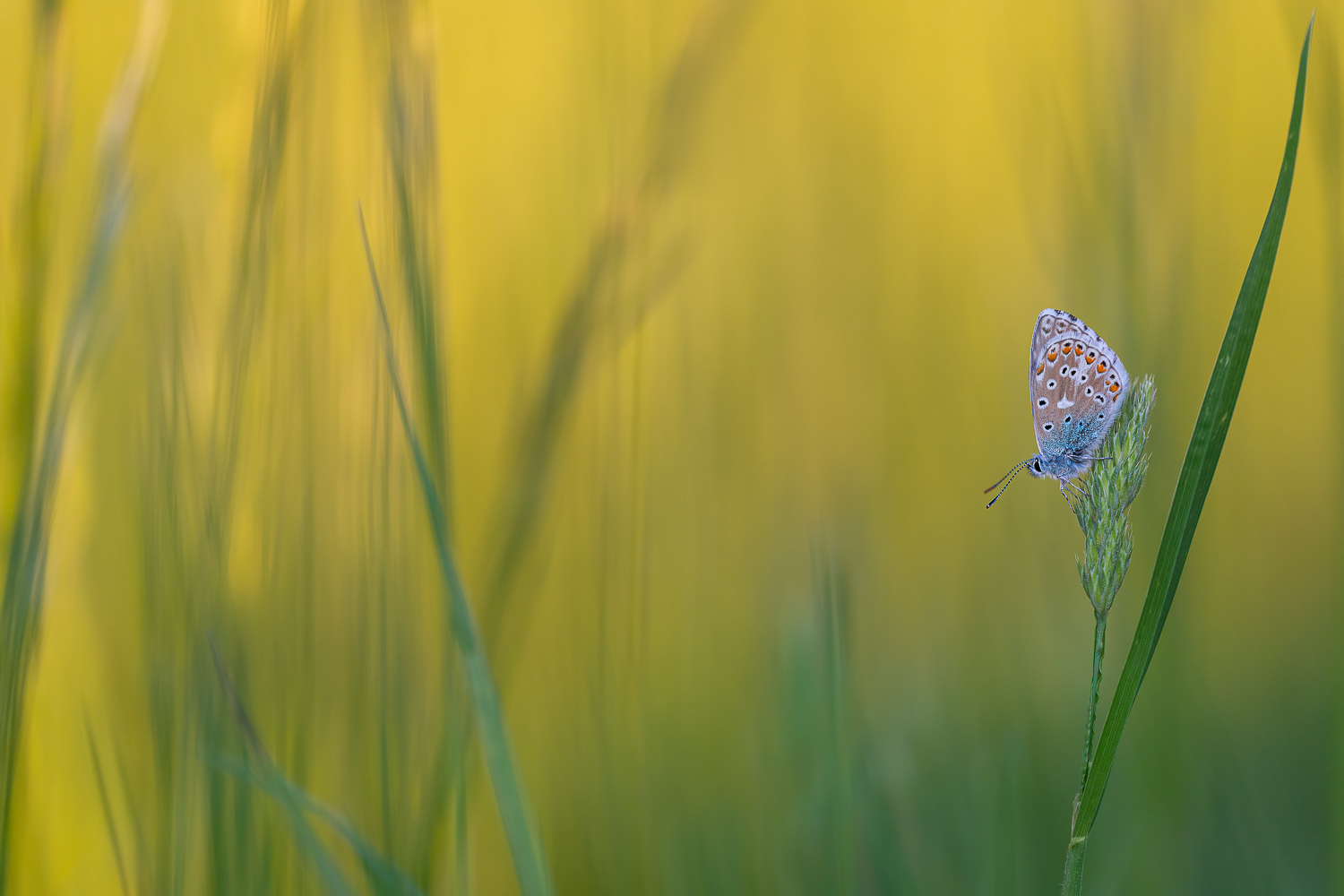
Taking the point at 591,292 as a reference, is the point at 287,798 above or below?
below

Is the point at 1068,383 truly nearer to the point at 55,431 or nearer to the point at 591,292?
the point at 591,292

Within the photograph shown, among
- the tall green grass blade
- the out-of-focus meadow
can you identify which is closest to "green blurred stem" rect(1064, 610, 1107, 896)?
the out-of-focus meadow

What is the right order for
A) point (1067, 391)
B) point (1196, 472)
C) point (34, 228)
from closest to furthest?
point (1196, 472) → point (34, 228) → point (1067, 391)

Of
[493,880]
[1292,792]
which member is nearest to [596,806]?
[493,880]

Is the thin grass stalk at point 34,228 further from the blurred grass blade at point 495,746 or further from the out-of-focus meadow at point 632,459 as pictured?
the blurred grass blade at point 495,746

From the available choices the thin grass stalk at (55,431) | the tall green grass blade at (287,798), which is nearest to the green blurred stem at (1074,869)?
the tall green grass blade at (287,798)

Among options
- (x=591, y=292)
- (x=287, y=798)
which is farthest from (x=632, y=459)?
(x=287, y=798)

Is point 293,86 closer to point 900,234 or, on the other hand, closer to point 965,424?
point 965,424

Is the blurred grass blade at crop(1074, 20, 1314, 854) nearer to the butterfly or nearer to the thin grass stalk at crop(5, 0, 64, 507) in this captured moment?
the butterfly
